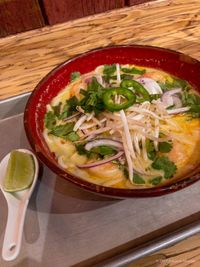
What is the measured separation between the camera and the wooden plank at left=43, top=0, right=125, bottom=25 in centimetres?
173

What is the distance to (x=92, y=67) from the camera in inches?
44.5

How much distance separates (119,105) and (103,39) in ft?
2.44

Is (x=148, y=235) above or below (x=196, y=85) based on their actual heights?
below

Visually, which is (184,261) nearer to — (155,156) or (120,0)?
(155,156)

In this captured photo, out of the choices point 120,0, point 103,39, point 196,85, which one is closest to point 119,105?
point 196,85

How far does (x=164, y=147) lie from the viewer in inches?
34.8

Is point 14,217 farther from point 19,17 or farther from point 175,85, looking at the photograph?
point 19,17

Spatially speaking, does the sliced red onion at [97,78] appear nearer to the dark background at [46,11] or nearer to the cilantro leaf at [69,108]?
the cilantro leaf at [69,108]

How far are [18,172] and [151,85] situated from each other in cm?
51

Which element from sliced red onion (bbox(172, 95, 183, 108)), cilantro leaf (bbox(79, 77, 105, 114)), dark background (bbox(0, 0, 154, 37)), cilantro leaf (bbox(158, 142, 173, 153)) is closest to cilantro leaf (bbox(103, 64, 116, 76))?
cilantro leaf (bbox(79, 77, 105, 114))

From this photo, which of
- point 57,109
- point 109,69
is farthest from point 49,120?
point 109,69

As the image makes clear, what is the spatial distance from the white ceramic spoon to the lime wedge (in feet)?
0.04

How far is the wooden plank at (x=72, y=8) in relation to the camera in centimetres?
173

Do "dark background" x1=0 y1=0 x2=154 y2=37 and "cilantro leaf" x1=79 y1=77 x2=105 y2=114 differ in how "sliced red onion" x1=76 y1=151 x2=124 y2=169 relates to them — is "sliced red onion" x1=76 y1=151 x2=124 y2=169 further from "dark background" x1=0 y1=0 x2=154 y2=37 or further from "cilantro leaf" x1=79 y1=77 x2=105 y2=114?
"dark background" x1=0 y1=0 x2=154 y2=37
